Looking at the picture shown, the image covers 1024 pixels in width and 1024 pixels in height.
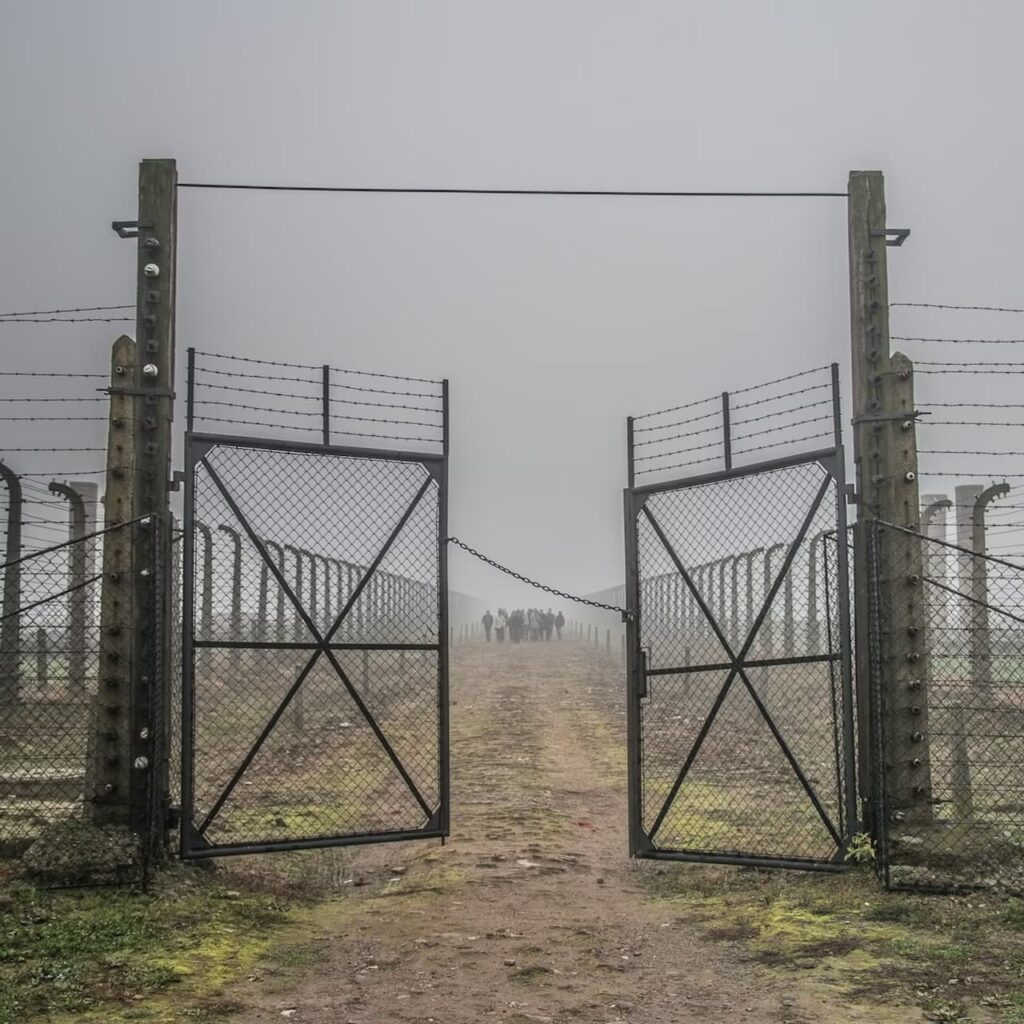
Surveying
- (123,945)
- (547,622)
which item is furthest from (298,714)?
(547,622)

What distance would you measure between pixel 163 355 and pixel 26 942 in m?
3.94

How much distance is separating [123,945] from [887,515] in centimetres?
547

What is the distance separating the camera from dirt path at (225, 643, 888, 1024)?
5238 mm

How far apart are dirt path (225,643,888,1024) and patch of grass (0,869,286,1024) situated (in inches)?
12.9

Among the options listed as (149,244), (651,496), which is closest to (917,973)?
(651,496)

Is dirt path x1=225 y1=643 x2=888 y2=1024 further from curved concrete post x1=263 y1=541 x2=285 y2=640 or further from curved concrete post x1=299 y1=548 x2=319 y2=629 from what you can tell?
curved concrete post x1=299 y1=548 x2=319 y2=629

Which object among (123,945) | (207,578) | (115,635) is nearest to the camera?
(123,945)

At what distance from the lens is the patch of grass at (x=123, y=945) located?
524 centimetres

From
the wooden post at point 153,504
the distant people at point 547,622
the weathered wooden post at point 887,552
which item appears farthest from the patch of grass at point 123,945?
the distant people at point 547,622

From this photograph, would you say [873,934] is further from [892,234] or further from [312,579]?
[312,579]

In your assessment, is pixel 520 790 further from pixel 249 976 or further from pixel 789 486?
pixel 249 976

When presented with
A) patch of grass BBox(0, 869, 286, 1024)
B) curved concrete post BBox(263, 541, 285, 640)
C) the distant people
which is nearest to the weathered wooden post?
patch of grass BBox(0, 869, 286, 1024)

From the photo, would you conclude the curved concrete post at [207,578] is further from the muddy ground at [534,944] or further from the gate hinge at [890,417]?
the gate hinge at [890,417]

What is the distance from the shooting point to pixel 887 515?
788 centimetres
